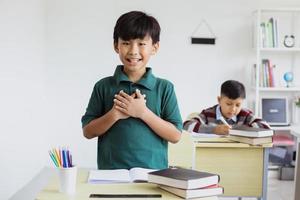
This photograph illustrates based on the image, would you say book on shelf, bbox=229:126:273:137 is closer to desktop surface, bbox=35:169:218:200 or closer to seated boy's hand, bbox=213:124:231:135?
seated boy's hand, bbox=213:124:231:135

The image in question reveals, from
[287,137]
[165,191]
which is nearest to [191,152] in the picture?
[165,191]

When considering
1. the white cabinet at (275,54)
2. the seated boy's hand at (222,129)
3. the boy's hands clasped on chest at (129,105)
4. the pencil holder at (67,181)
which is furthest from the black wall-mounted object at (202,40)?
the pencil holder at (67,181)

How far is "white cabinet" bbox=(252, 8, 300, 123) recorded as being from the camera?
4.27m

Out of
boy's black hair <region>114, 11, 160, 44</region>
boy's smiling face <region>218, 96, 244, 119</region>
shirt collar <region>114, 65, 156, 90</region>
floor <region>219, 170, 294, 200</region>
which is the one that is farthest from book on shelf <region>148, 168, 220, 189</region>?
floor <region>219, 170, 294, 200</region>

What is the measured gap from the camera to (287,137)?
446cm

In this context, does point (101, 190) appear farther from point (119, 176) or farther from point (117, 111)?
point (117, 111)

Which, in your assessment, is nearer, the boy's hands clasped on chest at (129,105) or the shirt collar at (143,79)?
the boy's hands clasped on chest at (129,105)

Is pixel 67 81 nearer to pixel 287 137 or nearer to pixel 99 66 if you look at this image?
pixel 99 66

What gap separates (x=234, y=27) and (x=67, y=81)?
6.05 ft

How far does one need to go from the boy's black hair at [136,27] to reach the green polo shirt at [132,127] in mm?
132

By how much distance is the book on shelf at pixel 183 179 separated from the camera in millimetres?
1200

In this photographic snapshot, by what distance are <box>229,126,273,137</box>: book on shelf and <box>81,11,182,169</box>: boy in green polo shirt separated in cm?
134

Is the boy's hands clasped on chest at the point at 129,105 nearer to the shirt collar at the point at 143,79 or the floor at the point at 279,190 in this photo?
the shirt collar at the point at 143,79

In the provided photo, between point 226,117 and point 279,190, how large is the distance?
1.22 meters
